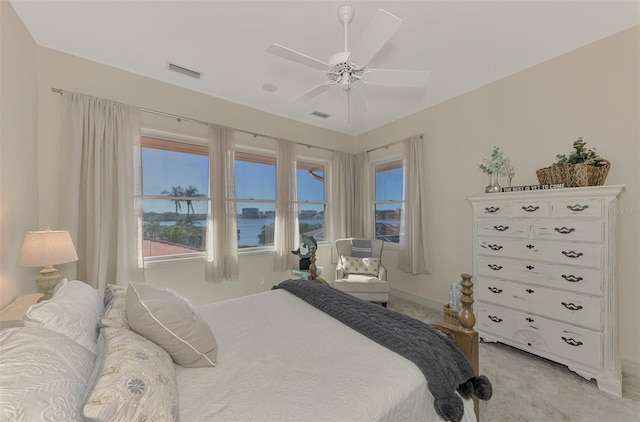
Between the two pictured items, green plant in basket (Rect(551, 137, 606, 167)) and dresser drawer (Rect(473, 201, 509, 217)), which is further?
dresser drawer (Rect(473, 201, 509, 217))

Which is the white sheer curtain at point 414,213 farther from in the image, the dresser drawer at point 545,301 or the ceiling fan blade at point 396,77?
the ceiling fan blade at point 396,77

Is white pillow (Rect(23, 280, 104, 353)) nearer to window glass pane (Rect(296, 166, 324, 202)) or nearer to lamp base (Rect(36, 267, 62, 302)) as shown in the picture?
lamp base (Rect(36, 267, 62, 302))

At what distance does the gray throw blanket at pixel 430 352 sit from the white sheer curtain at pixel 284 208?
2263mm

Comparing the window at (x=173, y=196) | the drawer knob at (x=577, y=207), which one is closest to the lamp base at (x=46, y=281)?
the window at (x=173, y=196)

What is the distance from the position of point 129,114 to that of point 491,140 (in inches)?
165

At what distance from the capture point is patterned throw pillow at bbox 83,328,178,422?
2.37ft

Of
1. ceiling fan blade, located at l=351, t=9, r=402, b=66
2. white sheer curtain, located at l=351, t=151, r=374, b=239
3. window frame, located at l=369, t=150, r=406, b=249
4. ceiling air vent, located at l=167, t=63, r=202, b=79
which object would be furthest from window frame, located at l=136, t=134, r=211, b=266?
window frame, located at l=369, t=150, r=406, b=249

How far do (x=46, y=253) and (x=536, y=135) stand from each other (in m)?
4.56

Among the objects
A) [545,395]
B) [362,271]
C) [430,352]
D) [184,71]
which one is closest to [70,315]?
[430,352]

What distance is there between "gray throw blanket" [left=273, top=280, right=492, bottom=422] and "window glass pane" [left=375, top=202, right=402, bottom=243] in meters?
2.74

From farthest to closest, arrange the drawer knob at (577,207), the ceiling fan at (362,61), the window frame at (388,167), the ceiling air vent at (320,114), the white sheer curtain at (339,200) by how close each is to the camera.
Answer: the white sheer curtain at (339,200)
the window frame at (388,167)
the ceiling air vent at (320,114)
the drawer knob at (577,207)
the ceiling fan at (362,61)

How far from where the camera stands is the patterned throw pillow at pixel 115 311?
1.19 metres

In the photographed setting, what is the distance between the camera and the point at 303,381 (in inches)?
43.4

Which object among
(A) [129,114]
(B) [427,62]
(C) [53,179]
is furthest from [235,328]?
(B) [427,62]
